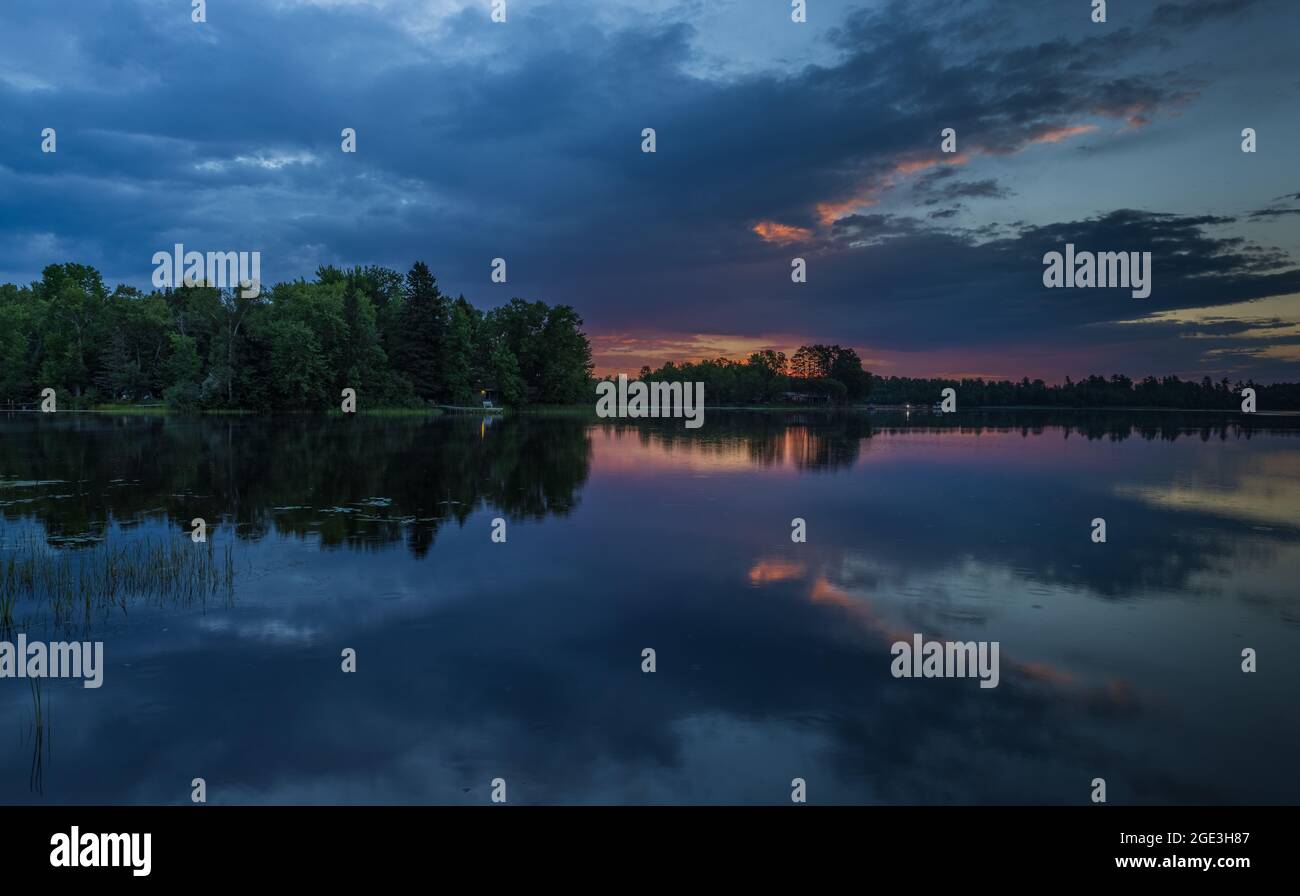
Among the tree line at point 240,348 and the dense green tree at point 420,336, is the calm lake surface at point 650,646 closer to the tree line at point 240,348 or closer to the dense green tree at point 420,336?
the tree line at point 240,348

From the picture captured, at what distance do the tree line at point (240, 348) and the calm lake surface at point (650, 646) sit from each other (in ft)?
234

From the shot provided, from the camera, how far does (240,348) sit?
311 ft

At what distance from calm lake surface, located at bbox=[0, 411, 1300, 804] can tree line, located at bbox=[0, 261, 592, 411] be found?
71.2 meters

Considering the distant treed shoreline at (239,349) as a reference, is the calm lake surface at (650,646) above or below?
below

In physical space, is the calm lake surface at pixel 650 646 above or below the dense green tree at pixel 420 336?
below

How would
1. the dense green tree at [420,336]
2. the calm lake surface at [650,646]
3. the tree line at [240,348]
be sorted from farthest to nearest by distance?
the dense green tree at [420,336] → the tree line at [240,348] → the calm lake surface at [650,646]

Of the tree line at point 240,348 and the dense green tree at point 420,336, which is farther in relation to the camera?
the dense green tree at point 420,336

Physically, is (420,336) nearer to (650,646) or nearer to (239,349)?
(239,349)

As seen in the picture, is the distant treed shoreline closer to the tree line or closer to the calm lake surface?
the tree line

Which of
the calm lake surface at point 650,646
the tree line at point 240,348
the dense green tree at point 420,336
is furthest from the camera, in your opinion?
the dense green tree at point 420,336

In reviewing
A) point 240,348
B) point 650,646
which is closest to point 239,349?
point 240,348

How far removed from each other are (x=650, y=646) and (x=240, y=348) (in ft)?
326

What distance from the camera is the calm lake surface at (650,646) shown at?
916 centimetres

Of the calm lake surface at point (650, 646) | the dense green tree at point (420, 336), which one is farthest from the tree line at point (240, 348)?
the calm lake surface at point (650, 646)
